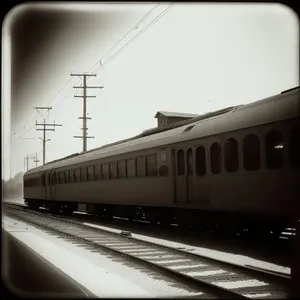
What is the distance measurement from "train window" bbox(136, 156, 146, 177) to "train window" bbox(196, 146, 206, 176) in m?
3.43

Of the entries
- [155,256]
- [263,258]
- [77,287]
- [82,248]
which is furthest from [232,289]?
[82,248]

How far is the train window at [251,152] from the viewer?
9405mm

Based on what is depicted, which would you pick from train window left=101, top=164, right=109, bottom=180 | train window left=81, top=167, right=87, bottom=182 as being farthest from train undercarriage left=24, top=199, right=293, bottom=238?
train window left=81, top=167, right=87, bottom=182

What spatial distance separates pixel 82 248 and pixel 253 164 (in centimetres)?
457

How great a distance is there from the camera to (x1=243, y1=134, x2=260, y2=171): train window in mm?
9405

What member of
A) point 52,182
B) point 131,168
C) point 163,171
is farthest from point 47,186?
point 163,171

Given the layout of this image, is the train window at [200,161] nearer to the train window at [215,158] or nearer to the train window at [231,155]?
the train window at [215,158]

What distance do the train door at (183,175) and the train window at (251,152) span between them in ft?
7.77

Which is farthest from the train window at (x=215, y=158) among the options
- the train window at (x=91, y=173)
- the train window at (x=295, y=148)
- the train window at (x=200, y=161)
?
the train window at (x=91, y=173)

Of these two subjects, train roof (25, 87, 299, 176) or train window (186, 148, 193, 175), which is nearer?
train roof (25, 87, 299, 176)

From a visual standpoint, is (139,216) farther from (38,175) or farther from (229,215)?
(38,175)

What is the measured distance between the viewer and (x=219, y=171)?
34.9ft

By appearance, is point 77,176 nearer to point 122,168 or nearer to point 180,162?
point 122,168

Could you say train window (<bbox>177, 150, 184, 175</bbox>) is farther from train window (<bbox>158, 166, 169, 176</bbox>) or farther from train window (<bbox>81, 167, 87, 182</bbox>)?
train window (<bbox>81, 167, 87, 182</bbox>)
